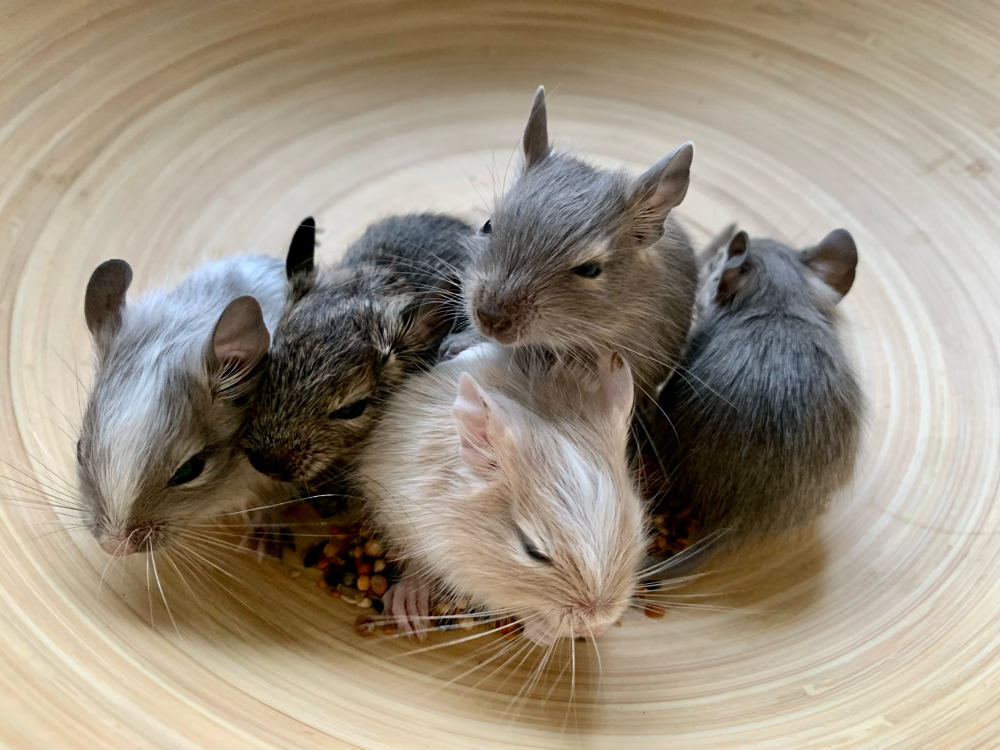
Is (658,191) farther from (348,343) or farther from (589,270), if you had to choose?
(348,343)

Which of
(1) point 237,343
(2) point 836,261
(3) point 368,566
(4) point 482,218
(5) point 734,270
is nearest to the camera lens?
(1) point 237,343

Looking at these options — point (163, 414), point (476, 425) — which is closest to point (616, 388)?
point (476, 425)

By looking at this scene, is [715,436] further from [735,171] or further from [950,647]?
[735,171]

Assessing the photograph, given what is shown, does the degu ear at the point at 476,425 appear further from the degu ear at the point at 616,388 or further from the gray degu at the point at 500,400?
the degu ear at the point at 616,388

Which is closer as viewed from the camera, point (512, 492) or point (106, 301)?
point (512, 492)

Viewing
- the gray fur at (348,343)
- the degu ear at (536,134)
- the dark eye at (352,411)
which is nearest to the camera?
the gray fur at (348,343)

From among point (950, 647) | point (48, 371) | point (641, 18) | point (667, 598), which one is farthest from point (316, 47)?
point (950, 647)

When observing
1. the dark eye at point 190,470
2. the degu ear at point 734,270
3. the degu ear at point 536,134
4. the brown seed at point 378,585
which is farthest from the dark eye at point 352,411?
the degu ear at point 734,270
